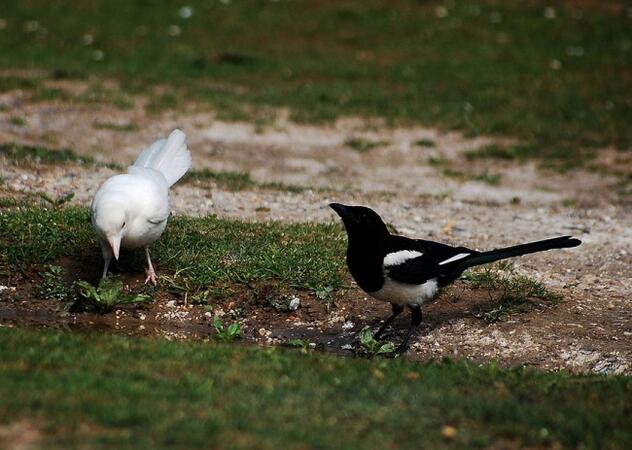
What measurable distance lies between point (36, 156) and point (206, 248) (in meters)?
3.65

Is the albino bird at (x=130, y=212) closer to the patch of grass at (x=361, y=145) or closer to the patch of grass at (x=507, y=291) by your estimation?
the patch of grass at (x=507, y=291)

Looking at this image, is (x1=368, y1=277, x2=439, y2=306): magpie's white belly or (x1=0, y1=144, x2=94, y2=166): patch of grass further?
(x1=0, y1=144, x2=94, y2=166): patch of grass

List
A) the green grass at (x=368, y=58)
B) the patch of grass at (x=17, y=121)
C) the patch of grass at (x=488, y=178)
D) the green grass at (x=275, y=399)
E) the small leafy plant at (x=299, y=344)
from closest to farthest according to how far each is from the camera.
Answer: the green grass at (x=275, y=399)
the small leafy plant at (x=299, y=344)
the patch of grass at (x=488, y=178)
the patch of grass at (x=17, y=121)
the green grass at (x=368, y=58)

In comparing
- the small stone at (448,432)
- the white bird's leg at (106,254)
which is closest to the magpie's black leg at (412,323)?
the small stone at (448,432)

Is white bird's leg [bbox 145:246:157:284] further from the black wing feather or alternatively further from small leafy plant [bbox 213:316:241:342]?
the black wing feather

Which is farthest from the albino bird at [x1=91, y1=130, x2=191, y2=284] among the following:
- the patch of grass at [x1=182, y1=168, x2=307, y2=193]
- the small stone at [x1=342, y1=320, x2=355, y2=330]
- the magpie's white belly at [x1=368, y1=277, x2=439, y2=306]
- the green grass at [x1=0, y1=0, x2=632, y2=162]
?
the green grass at [x1=0, y1=0, x2=632, y2=162]

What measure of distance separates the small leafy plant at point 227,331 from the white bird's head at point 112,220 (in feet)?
2.88

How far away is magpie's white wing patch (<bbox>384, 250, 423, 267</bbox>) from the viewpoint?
662 cm

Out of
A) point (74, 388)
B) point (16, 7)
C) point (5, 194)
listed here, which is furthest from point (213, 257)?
point (16, 7)

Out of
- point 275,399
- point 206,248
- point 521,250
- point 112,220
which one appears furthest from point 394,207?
point 275,399

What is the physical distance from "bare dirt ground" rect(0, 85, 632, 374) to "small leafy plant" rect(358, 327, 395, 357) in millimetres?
276

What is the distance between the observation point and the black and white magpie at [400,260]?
6.61 metres

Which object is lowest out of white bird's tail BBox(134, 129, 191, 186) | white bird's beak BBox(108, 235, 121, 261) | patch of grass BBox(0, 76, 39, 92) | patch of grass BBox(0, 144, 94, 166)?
patch of grass BBox(0, 144, 94, 166)

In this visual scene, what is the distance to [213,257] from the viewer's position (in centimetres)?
796
